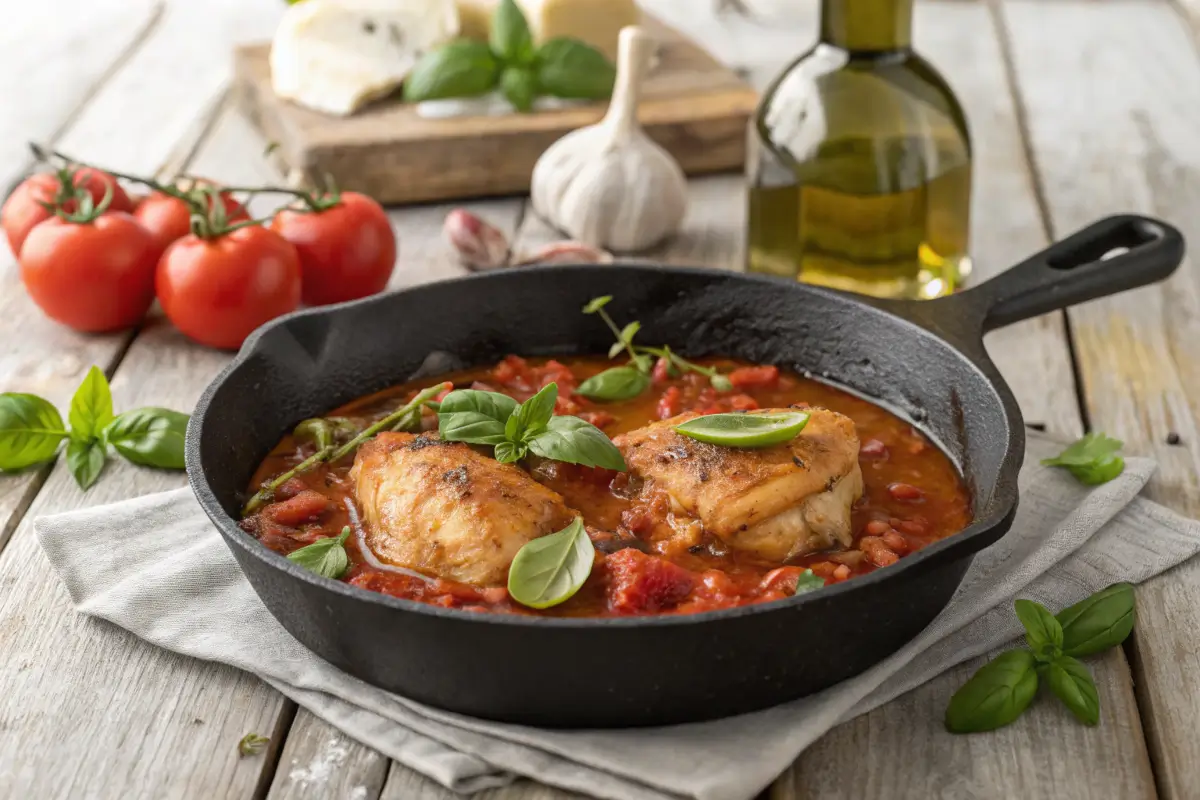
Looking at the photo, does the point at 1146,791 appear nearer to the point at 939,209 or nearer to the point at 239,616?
the point at 239,616

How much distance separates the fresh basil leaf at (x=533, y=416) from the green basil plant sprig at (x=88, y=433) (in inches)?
48.7

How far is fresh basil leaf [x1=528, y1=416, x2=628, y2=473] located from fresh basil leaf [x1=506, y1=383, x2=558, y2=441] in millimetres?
51

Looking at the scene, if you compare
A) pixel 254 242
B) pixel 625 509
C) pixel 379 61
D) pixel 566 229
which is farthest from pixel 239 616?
pixel 379 61

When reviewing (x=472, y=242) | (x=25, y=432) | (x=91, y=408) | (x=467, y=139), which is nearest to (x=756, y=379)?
(x=472, y=242)

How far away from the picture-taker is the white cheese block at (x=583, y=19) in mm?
6477

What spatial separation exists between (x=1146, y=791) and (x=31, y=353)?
3.88 m

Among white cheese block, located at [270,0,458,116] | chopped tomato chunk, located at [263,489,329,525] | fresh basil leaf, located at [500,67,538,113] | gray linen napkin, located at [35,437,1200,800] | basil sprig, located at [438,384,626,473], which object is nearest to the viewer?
gray linen napkin, located at [35,437,1200,800]

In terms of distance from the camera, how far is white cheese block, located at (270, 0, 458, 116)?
20.2ft

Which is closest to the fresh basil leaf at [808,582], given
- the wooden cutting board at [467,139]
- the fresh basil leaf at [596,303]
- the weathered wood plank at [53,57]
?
the fresh basil leaf at [596,303]

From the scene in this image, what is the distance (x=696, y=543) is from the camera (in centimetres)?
319

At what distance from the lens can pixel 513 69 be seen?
6.09 metres

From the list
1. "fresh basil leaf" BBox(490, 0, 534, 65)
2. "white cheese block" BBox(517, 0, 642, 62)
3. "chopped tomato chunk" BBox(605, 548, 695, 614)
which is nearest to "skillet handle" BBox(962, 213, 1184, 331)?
"chopped tomato chunk" BBox(605, 548, 695, 614)

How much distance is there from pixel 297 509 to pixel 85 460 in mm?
1087

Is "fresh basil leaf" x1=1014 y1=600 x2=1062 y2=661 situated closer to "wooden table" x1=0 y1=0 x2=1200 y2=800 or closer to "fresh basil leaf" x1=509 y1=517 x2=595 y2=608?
"wooden table" x1=0 y1=0 x2=1200 y2=800
